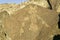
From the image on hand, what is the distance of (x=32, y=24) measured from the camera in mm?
7754

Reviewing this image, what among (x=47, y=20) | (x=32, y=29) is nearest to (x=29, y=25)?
(x=32, y=29)

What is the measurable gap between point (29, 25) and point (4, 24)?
36.6 inches

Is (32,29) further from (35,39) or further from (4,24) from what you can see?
(4,24)

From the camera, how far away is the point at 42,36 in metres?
7.66

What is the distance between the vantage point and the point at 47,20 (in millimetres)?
7891

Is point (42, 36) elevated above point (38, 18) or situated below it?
below

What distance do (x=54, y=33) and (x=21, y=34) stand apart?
1222mm

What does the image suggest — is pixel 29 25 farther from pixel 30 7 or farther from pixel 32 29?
pixel 30 7

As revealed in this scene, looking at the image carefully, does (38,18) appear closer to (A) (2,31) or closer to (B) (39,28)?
(B) (39,28)

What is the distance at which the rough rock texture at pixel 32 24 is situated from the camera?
762cm

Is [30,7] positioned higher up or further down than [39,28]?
higher up

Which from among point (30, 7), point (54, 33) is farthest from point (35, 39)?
point (30, 7)

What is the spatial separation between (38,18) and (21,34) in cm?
87

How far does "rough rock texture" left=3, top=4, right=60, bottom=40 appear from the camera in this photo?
762 cm
